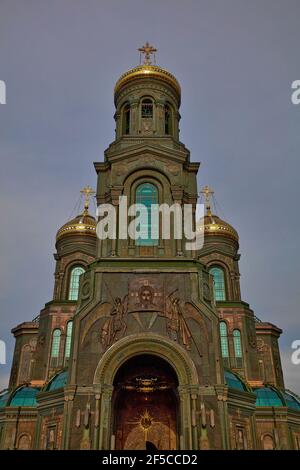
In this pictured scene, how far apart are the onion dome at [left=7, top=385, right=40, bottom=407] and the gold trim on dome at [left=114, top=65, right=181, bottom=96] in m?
19.7

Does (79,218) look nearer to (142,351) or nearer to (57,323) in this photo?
(57,323)

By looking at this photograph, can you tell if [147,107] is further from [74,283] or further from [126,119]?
[74,283]

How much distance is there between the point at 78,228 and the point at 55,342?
951 centimetres

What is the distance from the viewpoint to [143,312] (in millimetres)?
22219

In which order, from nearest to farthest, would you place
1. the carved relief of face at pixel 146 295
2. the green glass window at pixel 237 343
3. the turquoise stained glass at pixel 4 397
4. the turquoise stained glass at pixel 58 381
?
the carved relief of face at pixel 146 295
the turquoise stained glass at pixel 58 381
the turquoise stained glass at pixel 4 397
the green glass window at pixel 237 343

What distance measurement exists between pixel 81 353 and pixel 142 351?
273cm

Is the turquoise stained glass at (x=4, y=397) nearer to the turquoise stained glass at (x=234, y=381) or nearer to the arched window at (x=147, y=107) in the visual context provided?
the turquoise stained glass at (x=234, y=381)

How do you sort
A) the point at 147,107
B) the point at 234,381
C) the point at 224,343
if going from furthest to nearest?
1. the point at 224,343
2. the point at 147,107
3. the point at 234,381

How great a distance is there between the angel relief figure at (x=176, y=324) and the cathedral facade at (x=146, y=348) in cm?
5

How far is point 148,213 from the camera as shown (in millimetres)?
25922

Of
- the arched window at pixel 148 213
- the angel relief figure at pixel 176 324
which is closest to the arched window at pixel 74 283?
the arched window at pixel 148 213

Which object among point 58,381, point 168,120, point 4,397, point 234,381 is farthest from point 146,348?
point 168,120

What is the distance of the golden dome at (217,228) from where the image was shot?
38062 millimetres
